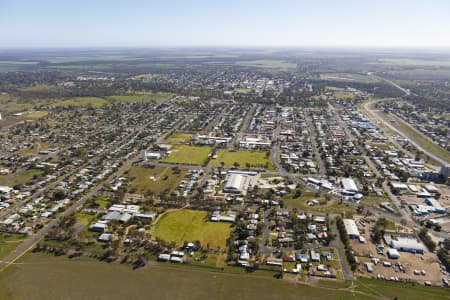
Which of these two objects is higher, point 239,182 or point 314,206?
point 239,182

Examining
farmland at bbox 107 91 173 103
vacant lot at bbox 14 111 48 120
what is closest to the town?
vacant lot at bbox 14 111 48 120

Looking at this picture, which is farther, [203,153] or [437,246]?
[203,153]

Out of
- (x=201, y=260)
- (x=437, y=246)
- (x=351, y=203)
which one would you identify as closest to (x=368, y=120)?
(x=351, y=203)

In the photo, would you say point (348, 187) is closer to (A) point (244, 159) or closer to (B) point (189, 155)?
(A) point (244, 159)

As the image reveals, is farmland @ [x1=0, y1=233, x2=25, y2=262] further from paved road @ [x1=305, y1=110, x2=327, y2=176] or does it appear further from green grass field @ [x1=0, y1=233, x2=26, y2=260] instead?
paved road @ [x1=305, y1=110, x2=327, y2=176]

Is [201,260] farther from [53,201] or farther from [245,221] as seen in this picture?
[53,201]

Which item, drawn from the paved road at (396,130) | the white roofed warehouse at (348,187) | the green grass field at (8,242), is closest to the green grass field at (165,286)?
the green grass field at (8,242)

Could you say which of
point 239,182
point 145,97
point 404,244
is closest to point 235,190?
point 239,182
